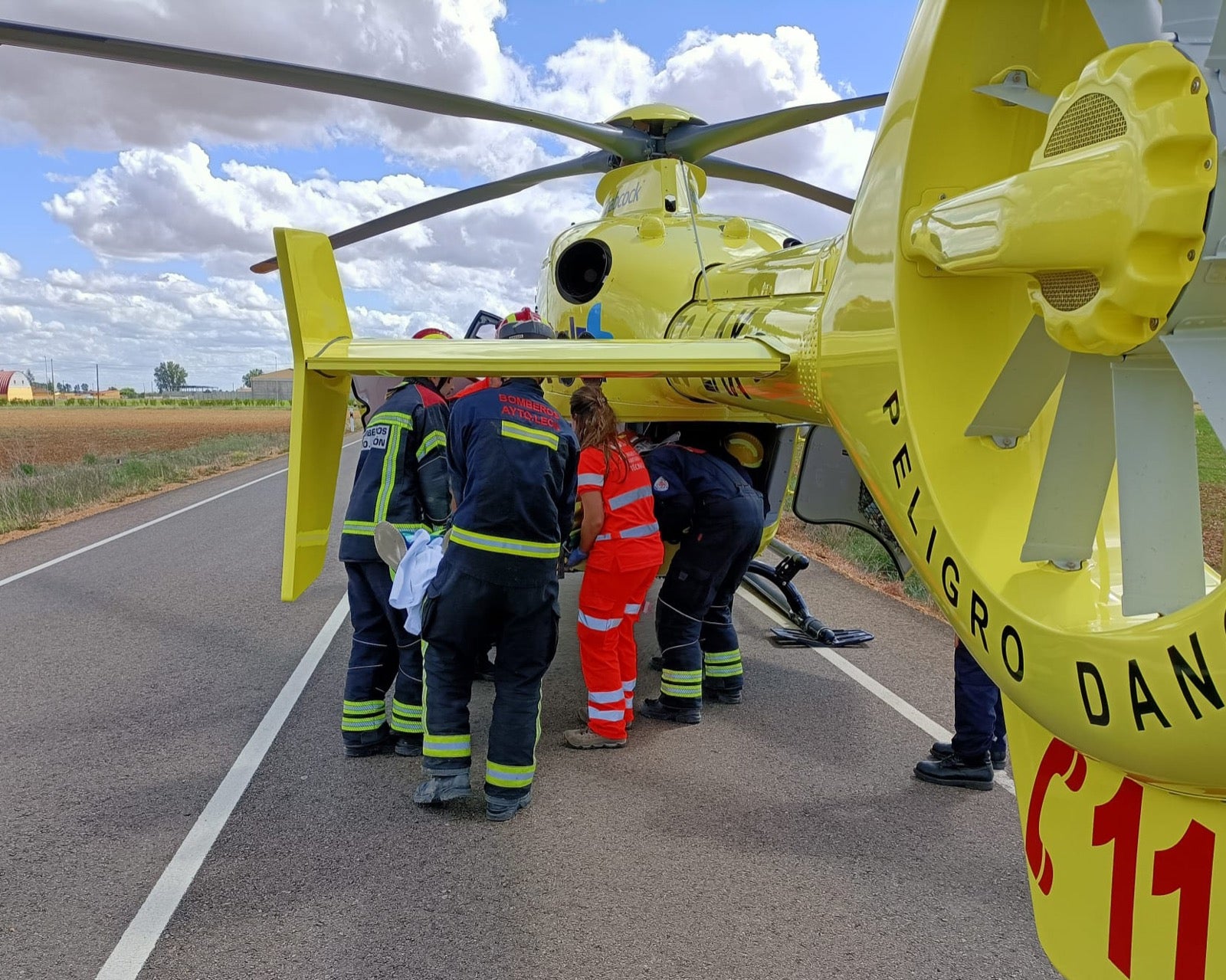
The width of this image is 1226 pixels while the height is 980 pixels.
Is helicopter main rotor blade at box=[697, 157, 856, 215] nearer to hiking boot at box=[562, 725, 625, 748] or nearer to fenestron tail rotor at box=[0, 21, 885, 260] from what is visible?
fenestron tail rotor at box=[0, 21, 885, 260]

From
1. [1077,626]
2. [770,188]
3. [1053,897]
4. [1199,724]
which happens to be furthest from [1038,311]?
[770,188]

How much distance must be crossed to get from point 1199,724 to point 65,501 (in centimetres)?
1769

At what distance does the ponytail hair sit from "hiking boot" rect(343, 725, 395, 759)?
1832mm

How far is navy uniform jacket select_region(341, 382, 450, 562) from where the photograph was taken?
15.6 ft

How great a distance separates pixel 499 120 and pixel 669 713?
3.64 m

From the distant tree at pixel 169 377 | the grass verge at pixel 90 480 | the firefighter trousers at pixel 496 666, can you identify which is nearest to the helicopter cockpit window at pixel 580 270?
the firefighter trousers at pixel 496 666

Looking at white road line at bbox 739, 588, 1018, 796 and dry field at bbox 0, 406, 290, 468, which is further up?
white road line at bbox 739, 588, 1018, 796

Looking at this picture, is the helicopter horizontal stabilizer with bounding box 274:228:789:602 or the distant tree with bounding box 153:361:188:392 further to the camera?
the distant tree with bounding box 153:361:188:392

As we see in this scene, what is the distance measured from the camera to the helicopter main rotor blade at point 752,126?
6.14 metres

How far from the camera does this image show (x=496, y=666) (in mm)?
4266

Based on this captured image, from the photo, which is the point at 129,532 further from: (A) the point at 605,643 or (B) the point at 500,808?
(B) the point at 500,808

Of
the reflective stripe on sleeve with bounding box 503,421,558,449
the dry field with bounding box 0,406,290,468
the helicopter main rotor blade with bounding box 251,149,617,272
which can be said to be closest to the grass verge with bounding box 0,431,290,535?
the dry field with bounding box 0,406,290,468

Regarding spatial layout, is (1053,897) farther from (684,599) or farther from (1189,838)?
(684,599)

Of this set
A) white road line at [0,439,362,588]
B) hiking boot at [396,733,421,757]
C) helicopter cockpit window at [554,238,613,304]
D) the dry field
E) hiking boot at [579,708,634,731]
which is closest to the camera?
hiking boot at [396,733,421,757]
